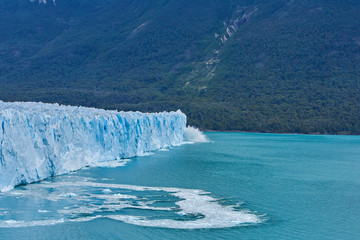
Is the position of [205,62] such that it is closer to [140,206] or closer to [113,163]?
[113,163]

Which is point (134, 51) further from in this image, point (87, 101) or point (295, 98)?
point (295, 98)

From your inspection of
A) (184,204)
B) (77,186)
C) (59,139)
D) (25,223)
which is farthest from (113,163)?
(25,223)

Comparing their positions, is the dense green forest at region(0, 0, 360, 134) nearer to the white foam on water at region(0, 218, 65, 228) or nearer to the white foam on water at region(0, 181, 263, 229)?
the white foam on water at region(0, 181, 263, 229)

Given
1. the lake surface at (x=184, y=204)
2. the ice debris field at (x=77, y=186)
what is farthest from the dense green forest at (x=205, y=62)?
the ice debris field at (x=77, y=186)

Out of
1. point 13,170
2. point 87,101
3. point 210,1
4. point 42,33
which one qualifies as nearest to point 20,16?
point 42,33

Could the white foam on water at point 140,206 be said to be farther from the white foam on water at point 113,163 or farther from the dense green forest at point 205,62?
the dense green forest at point 205,62

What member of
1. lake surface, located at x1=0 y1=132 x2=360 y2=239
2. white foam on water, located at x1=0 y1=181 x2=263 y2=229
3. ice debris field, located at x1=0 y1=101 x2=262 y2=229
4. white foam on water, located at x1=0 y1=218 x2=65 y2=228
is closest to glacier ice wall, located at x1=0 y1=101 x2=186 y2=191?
ice debris field, located at x1=0 y1=101 x2=262 y2=229
